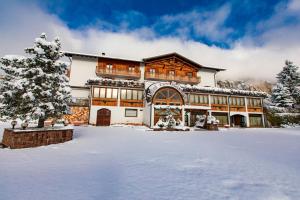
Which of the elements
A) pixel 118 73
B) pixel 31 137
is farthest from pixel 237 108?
pixel 31 137

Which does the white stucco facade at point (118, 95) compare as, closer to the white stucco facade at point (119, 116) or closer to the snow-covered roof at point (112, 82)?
the white stucco facade at point (119, 116)

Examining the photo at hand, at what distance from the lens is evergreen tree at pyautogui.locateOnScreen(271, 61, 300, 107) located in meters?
33.6

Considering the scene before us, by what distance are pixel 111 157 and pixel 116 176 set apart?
2.17 m

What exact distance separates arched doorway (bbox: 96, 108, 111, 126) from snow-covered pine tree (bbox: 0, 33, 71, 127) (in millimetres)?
11684

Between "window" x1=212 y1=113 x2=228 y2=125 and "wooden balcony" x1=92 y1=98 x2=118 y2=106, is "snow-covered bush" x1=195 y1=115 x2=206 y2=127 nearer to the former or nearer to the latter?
"window" x1=212 y1=113 x2=228 y2=125

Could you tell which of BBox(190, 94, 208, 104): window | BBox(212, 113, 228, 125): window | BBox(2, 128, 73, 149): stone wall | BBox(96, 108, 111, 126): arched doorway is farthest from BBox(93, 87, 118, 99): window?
BBox(212, 113, 228, 125): window

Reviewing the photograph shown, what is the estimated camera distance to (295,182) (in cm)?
447

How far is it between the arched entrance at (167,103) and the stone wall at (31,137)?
522 inches

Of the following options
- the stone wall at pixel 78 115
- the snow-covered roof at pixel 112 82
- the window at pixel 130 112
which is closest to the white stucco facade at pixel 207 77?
the snow-covered roof at pixel 112 82

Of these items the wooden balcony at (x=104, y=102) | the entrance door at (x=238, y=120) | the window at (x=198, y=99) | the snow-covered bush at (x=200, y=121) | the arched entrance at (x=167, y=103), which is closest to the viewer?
the arched entrance at (x=167, y=103)

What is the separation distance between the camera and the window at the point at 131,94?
81.0 feet

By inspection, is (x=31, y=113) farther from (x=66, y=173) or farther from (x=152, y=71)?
(x=152, y=71)

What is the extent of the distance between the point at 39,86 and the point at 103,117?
44.1 feet

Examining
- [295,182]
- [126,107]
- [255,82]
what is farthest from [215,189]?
[255,82]
